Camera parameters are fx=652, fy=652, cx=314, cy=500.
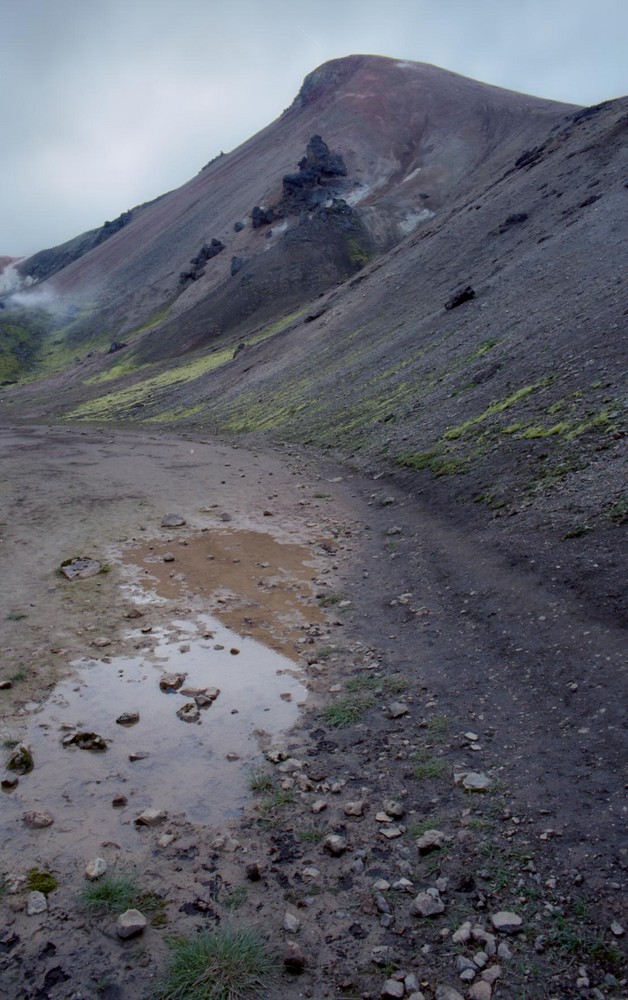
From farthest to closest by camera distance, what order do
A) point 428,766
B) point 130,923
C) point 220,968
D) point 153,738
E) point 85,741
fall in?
point 153,738 < point 85,741 < point 428,766 < point 130,923 < point 220,968

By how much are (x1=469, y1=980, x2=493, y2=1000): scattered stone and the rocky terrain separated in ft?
0.08

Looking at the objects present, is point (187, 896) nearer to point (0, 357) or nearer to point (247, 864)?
point (247, 864)

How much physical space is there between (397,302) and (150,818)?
136 feet

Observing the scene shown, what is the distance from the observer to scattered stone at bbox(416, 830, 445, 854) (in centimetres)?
646

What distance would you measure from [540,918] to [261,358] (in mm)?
49409

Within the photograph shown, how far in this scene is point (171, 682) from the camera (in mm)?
10352

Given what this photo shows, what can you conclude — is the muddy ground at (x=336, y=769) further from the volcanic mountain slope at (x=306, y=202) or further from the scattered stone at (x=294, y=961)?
the volcanic mountain slope at (x=306, y=202)

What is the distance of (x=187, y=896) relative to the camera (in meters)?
6.16

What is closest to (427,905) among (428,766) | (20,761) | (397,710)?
(428,766)

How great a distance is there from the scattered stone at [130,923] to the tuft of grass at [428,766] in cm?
334

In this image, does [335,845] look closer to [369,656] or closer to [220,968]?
[220,968]

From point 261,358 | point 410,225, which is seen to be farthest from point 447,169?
point 261,358

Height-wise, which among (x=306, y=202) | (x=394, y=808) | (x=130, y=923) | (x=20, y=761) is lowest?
(x=394, y=808)

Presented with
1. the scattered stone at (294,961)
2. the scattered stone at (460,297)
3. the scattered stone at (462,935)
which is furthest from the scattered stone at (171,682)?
the scattered stone at (460,297)
